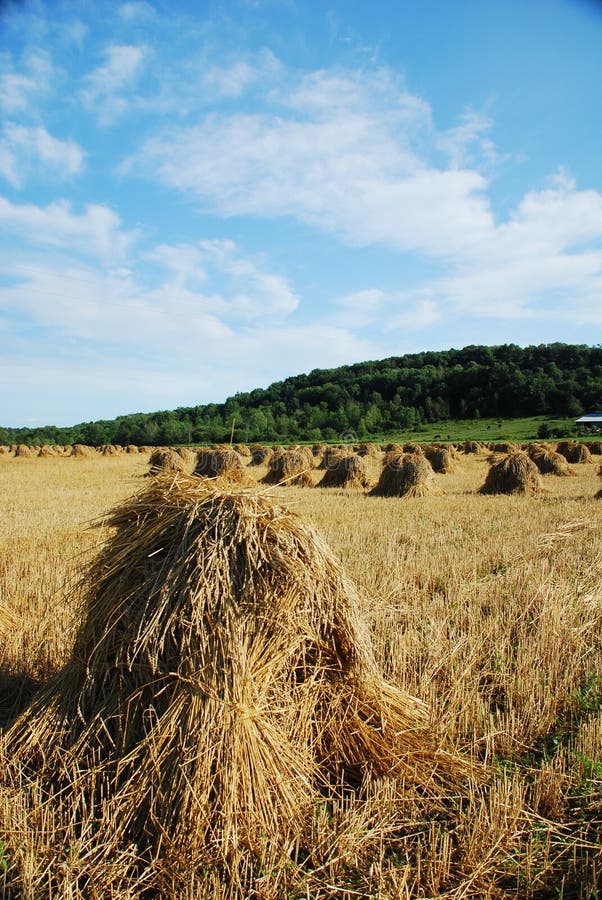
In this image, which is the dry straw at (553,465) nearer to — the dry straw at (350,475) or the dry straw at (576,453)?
the dry straw at (576,453)

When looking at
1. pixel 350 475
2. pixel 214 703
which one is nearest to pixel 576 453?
pixel 350 475

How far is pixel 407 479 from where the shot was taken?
1653 centimetres

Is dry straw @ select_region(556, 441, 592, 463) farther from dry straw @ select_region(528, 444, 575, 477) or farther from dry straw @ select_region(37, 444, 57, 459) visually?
dry straw @ select_region(37, 444, 57, 459)

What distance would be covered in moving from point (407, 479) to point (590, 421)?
57969 mm

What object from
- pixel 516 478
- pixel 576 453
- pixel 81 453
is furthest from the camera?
pixel 81 453

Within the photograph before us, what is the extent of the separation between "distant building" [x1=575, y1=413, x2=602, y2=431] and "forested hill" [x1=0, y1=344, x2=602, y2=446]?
4305 mm

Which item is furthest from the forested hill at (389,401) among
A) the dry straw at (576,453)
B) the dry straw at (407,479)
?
the dry straw at (407,479)

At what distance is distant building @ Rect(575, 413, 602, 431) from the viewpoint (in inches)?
2399

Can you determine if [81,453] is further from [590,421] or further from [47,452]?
[590,421]

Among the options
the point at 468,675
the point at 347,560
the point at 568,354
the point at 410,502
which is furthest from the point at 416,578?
the point at 568,354

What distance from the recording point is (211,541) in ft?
10.2

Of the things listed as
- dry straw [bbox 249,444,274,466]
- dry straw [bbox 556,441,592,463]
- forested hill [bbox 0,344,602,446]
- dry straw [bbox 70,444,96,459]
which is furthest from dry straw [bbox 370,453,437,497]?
forested hill [bbox 0,344,602,446]

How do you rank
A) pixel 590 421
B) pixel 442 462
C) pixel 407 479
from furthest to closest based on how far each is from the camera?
pixel 590 421 < pixel 442 462 < pixel 407 479

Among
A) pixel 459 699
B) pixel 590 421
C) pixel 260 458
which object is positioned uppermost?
pixel 590 421
